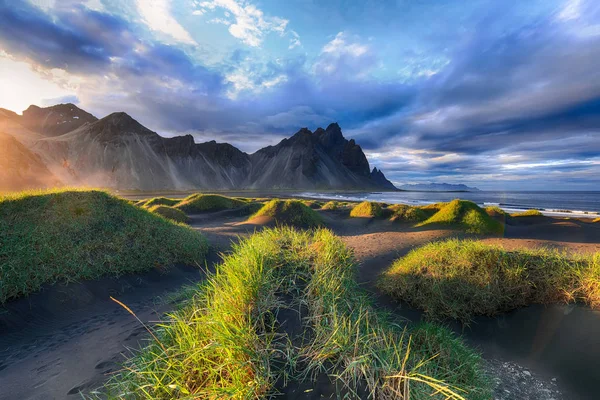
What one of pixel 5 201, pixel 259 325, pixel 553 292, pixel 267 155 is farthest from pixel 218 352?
pixel 267 155

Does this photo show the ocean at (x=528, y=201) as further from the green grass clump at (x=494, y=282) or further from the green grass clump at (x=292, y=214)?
the green grass clump at (x=494, y=282)

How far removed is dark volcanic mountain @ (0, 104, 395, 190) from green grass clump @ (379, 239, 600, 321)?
113 m

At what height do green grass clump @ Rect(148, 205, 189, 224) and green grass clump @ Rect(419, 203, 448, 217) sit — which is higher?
green grass clump @ Rect(419, 203, 448, 217)

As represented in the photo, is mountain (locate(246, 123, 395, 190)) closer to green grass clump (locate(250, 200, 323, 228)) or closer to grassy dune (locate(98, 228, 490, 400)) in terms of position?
green grass clump (locate(250, 200, 323, 228))

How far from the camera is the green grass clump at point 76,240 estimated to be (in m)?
5.83

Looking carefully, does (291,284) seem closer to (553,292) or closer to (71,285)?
(71,285)

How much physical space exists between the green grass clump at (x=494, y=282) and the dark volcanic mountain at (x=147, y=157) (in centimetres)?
11310

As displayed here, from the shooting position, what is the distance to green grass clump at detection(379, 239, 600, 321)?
5.80 meters

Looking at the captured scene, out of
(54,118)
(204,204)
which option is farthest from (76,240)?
(54,118)

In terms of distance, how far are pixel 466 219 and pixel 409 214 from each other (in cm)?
364

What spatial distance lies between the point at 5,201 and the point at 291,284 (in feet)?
31.1

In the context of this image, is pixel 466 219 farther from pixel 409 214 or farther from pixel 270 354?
pixel 270 354

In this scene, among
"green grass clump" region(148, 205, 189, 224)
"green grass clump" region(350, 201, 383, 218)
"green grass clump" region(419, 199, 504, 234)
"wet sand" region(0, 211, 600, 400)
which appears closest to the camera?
"wet sand" region(0, 211, 600, 400)

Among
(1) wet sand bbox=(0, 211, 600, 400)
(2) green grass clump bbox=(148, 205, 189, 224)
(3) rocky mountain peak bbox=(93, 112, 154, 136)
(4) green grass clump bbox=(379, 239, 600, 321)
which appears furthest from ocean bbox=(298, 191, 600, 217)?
(3) rocky mountain peak bbox=(93, 112, 154, 136)
